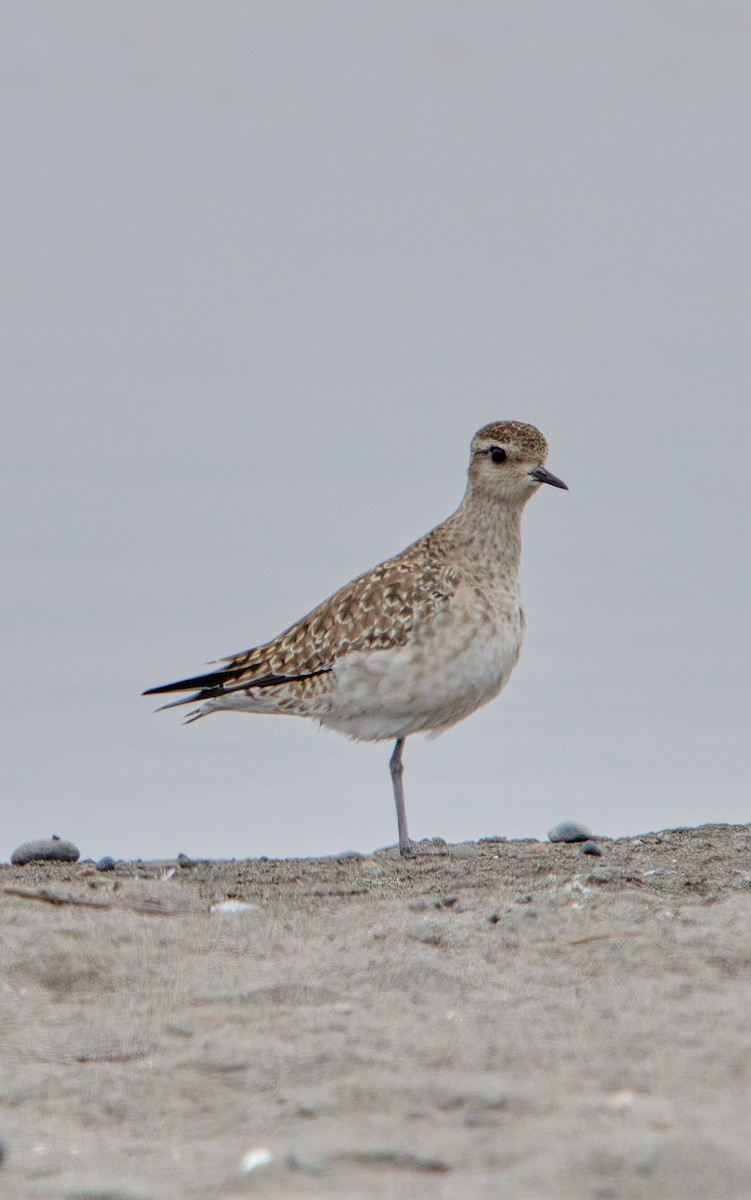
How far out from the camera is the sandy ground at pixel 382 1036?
4.15 m

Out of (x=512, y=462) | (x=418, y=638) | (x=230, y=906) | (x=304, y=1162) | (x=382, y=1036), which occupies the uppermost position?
(x=512, y=462)

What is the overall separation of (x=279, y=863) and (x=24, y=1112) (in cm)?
368

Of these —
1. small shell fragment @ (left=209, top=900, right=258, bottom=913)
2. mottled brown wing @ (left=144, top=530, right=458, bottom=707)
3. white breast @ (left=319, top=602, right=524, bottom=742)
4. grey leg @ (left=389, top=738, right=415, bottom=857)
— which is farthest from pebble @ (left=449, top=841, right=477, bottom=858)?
small shell fragment @ (left=209, top=900, right=258, bottom=913)

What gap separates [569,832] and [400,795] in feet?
3.51

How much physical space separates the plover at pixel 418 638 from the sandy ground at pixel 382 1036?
6.67 ft

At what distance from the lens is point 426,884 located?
743 cm

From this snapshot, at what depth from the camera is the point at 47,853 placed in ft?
28.3

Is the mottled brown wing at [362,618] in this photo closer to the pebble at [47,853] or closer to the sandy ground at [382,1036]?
the pebble at [47,853]

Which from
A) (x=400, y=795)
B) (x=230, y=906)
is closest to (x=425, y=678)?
(x=400, y=795)

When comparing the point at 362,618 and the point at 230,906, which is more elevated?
the point at 362,618

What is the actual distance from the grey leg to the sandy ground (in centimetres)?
155

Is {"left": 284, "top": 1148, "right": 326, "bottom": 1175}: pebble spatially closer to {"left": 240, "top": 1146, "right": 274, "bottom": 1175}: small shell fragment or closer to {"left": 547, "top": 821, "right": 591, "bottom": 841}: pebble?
{"left": 240, "top": 1146, "right": 274, "bottom": 1175}: small shell fragment

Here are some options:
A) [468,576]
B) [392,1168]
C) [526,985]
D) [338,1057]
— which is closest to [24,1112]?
[338,1057]

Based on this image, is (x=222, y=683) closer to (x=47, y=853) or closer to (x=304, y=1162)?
(x=47, y=853)
